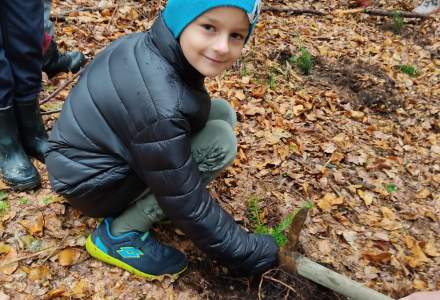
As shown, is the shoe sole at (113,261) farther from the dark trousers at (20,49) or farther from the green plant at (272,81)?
the green plant at (272,81)

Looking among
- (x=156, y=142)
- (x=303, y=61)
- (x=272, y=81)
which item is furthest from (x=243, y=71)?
(x=156, y=142)

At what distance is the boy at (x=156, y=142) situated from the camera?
6.04 ft

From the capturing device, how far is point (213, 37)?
6.06 ft

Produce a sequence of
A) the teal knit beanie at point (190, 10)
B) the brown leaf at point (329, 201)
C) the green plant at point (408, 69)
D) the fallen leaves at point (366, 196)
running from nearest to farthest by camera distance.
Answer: the teal knit beanie at point (190, 10)
the brown leaf at point (329, 201)
the fallen leaves at point (366, 196)
the green plant at point (408, 69)

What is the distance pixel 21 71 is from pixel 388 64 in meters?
4.57

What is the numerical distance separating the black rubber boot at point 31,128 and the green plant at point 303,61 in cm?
304

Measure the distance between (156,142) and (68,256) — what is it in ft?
3.61

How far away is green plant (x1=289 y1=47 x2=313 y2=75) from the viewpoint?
16.0ft

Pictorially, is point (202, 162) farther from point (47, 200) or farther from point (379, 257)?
point (379, 257)

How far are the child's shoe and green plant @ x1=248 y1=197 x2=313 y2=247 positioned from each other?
530cm

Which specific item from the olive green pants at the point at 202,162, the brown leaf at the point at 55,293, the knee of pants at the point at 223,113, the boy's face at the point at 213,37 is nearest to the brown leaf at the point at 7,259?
the brown leaf at the point at 55,293

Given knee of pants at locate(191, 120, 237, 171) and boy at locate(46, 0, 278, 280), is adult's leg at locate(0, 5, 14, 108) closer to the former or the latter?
boy at locate(46, 0, 278, 280)

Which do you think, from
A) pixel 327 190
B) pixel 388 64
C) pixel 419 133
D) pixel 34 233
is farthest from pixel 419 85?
pixel 34 233

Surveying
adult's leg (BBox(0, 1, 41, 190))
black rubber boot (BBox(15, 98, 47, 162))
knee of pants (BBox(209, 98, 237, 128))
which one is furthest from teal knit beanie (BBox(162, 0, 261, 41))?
black rubber boot (BBox(15, 98, 47, 162))
